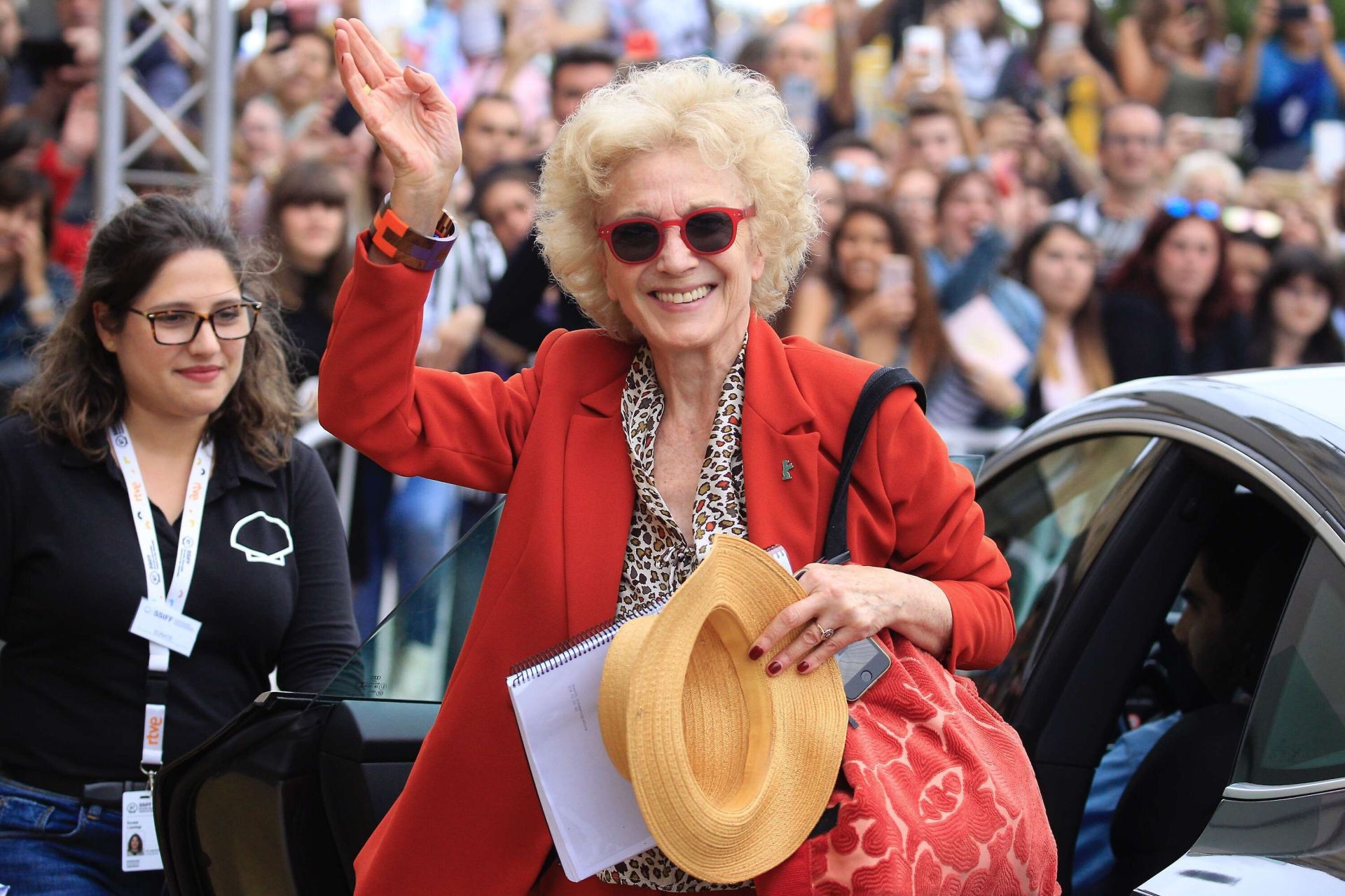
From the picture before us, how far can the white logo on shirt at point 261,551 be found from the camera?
9.12 feet

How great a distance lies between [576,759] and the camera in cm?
188

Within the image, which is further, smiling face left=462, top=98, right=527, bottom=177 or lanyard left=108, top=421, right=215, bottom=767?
smiling face left=462, top=98, right=527, bottom=177

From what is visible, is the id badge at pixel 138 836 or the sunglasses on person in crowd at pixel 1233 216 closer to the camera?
the id badge at pixel 138 836

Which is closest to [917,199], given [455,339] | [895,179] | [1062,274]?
[895,179]

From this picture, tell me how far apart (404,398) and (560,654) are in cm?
44

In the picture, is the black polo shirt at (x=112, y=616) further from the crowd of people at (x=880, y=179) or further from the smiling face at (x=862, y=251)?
the smiling face at (x=862, y=251)

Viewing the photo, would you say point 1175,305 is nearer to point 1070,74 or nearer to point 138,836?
point 1070,74

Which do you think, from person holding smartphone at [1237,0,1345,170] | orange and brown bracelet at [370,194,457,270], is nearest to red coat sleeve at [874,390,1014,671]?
orange and brown bracelet at [370,194,457,270]

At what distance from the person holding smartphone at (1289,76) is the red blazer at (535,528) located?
8911mm

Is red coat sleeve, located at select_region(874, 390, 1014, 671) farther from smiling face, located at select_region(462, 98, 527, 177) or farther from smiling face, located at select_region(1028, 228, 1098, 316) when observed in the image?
smiling face, located at select_region(1028, 228, 1098, 316)

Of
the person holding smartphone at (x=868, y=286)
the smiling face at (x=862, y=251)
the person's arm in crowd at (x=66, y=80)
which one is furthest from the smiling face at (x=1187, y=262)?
the person's arm in crowd at (x=66, y=80)

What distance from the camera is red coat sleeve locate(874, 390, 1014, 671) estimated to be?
2.01m

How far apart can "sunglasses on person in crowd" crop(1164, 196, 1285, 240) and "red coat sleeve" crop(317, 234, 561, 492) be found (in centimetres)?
635

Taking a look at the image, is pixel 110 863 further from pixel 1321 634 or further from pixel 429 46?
pixel 429 46
